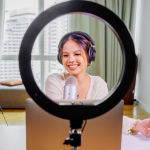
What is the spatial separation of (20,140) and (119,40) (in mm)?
587

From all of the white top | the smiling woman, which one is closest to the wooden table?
the smiling woman

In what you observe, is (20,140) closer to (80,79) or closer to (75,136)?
(75,136)

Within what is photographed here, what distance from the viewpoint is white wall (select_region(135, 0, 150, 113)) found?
9.06 feet

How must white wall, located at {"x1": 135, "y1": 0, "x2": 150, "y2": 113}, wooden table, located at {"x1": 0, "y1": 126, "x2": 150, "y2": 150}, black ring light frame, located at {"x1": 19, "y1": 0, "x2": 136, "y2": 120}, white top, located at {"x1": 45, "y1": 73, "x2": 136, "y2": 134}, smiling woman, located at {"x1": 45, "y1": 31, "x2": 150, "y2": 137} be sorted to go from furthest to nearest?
white wall, located at {"x1": 135, "y1": 0, "x2": 150, "y2": 113} → white top, located at {"x1": 45, "y1": 73, "x2": 136, "y2": 134} → smiling woman, located at {"x1": 45, "y1": 31, "x2": 150, "y2": 137} → wooden table, located at {"x1": 0, "y1": 126, "x2": 150, "y2": 150} → black ring light frame, located at {"x1": 19, "y1": 0, "x2": 136, "y2": 120}

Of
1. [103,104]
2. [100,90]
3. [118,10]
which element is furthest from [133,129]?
[118,10]

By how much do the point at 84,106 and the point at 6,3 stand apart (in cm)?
368

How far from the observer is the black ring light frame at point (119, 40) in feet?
0.81

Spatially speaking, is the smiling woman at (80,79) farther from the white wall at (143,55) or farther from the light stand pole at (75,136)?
the white wall at (143,55)

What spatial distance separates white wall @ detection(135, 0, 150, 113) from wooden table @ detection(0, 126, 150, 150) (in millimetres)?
2183

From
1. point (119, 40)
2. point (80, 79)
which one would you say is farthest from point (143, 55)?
point (119, 40)

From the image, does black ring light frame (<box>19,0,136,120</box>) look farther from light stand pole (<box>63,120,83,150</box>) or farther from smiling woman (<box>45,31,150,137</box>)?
smiling woman (<box>45,31,150,137</box>)

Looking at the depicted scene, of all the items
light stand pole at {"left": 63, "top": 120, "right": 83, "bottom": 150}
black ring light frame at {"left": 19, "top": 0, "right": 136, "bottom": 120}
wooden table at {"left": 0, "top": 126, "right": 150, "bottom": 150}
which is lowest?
wooden table at {"left": 0, "top": 126, "right": 150, "bottom": 150}

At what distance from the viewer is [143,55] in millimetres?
2977

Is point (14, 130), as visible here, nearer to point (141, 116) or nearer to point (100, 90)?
point (100, 90)
